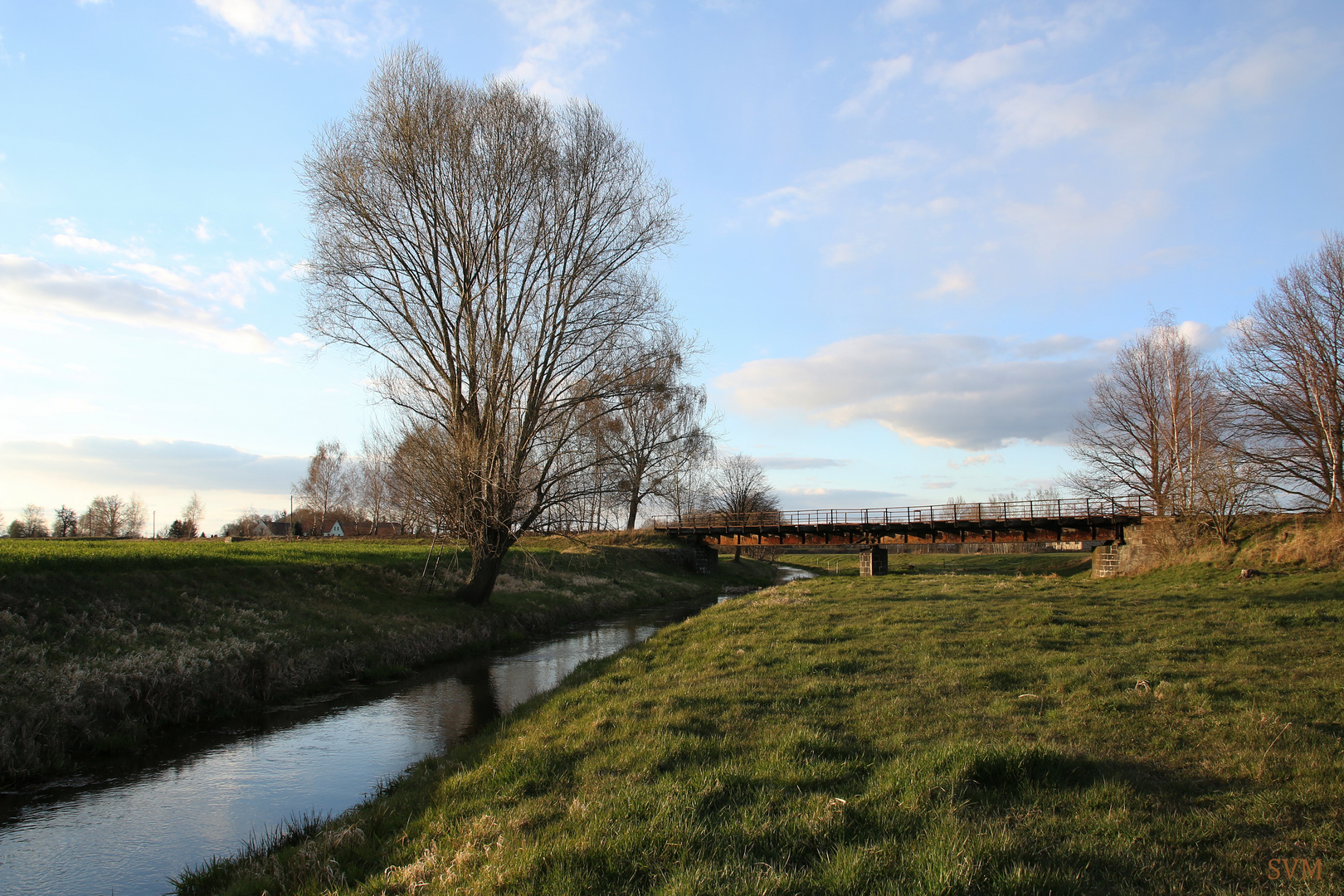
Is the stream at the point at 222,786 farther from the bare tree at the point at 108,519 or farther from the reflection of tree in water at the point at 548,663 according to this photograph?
the bare tree at the point at 108,519

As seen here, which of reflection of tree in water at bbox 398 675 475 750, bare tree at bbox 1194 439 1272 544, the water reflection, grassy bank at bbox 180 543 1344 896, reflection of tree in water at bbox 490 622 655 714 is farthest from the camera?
bare tree at bbox 1194 439 1272 544

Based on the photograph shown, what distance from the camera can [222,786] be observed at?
31.1 feet

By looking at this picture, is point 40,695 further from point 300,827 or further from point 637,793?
point 637,793

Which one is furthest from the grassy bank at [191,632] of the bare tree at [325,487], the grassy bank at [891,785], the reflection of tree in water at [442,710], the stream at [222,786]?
the bare tree at [325,487]

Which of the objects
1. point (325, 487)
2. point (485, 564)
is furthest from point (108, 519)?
point (485, 564)

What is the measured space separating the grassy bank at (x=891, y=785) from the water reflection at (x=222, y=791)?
1191 millimetres

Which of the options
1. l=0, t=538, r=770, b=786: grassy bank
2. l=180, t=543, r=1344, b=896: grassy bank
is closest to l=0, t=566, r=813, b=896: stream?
l=0, t=538, r=770, b=786: grassy bank

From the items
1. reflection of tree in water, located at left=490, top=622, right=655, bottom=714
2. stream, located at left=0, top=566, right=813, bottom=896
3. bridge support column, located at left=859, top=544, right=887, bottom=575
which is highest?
bridge support column, located at left=859, top=544, right=887, bottom=575

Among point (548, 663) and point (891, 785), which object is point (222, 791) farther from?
point (548, 663)

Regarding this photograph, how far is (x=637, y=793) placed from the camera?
5848 millimetres

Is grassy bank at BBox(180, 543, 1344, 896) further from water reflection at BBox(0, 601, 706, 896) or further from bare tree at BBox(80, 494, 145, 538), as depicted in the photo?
bare tree at BBox(80, 494, 145, 538)

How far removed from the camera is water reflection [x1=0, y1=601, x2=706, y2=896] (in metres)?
7.19

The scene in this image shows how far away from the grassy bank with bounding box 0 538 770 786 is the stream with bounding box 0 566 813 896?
2.74 feet

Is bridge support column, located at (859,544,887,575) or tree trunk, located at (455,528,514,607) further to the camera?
bridge support column, located at (859,544,887,575)
